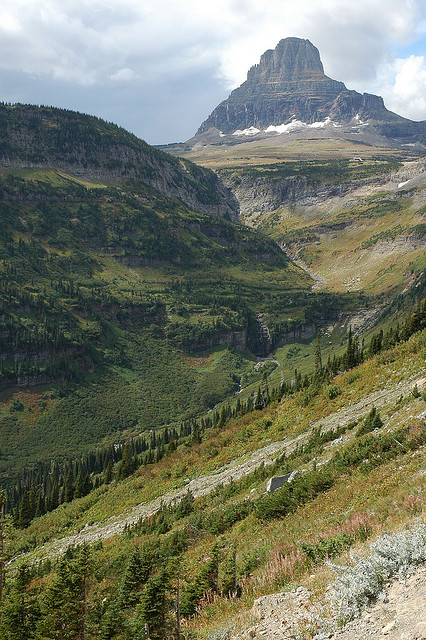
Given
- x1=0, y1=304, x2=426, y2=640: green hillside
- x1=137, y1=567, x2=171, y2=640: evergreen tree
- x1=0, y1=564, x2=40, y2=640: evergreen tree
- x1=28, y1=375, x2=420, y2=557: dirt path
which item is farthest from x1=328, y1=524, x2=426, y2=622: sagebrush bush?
x1=28, y1=375, x2=420, y2=557: dirt path

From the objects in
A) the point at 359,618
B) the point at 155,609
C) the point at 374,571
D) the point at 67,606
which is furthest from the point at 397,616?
the point at 67,606

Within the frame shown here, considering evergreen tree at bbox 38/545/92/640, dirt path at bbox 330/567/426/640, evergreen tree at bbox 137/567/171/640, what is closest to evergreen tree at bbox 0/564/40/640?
evergreen tree at bbox 38/545/92/640

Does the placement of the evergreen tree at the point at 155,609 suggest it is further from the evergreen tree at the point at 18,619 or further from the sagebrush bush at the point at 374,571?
the sagebrush bush at the point at 374,571

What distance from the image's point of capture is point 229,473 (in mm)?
39531

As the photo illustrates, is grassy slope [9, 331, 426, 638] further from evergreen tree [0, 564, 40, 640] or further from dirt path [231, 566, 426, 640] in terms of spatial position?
evergreen tree [0, 564, 40, 640]

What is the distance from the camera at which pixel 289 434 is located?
41.9 meters

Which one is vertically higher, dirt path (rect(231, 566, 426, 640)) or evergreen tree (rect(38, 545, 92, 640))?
dirt path (rect(231, 566, 426, 640))

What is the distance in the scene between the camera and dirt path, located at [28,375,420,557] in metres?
34.1

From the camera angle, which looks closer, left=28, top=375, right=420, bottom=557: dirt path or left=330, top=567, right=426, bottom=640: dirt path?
left=330, top=567, right=426, bottom=640: dirt path

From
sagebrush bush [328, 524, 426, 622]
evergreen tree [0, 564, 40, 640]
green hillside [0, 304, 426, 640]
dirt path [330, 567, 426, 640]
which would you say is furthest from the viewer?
evergreen tree [0, 564, 40, 640]

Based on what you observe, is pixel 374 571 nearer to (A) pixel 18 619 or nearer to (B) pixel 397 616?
(B) pixel 397 616

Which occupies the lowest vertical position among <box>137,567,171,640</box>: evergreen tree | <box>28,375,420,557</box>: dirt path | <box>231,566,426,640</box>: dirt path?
<box>28,375,420,557</box>: dirt path

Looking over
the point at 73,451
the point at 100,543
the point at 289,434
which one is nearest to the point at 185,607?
the point at 100,543

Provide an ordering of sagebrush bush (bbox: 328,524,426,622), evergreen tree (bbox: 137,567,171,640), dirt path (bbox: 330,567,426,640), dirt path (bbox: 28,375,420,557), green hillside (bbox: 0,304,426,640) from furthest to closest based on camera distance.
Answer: dirt path (bbox: 28,375,420,557)
green hillside (bbox: 0,304,426,640)
evergreen tree (bbox: 137,567,171,640)
sagebrush bush (bbox: 328,524,426,622)
dirt path (bbox: 330,567,426,640)
